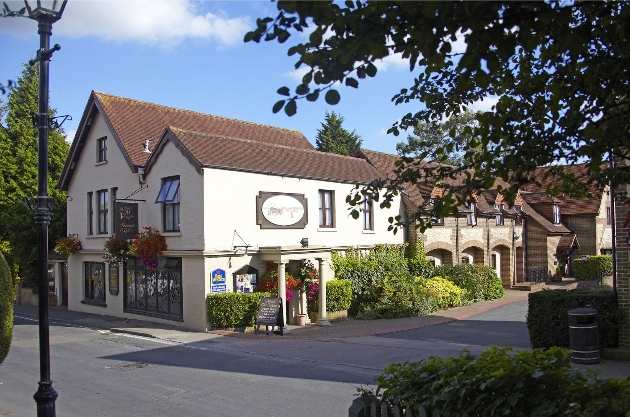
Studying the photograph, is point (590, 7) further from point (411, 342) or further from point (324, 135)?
point (324, 135)

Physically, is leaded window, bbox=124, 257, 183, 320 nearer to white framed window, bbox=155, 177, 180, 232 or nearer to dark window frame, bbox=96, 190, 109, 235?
white framed window, bbox=155, 177, 180, 232

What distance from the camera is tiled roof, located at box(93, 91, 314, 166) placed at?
2330cm

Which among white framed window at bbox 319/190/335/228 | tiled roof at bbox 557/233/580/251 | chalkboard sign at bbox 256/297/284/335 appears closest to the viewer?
chalkboard sign at bbox 256/297/284/335

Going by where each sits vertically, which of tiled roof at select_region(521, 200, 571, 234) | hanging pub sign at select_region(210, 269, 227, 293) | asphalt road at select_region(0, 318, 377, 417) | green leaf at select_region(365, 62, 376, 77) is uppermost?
green leaf at select_region(365, 62, 376, 77)

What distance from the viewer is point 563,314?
12781 mm

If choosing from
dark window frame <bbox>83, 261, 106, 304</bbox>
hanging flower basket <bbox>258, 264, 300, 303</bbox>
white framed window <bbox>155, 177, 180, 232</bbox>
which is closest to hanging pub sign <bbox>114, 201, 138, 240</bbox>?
white framed window <bbox>155, 177, 180, 232</bbox>

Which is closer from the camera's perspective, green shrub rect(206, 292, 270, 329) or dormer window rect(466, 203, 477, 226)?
green shrub rect(206, 292, 270, 329)

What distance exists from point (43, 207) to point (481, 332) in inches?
555

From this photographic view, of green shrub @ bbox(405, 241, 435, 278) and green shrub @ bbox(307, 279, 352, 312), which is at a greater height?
green shrub @ bbox(405, 241, 435, 278)

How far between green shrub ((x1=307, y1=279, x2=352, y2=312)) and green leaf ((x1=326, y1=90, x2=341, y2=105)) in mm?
17570

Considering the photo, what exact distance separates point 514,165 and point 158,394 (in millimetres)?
8675

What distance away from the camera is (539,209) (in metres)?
38.2

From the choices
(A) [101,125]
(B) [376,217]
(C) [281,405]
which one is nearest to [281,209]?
(B) [376,217]

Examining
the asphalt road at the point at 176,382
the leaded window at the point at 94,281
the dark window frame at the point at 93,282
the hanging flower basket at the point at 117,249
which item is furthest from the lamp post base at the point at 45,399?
the leaded window at the point at 94,281
